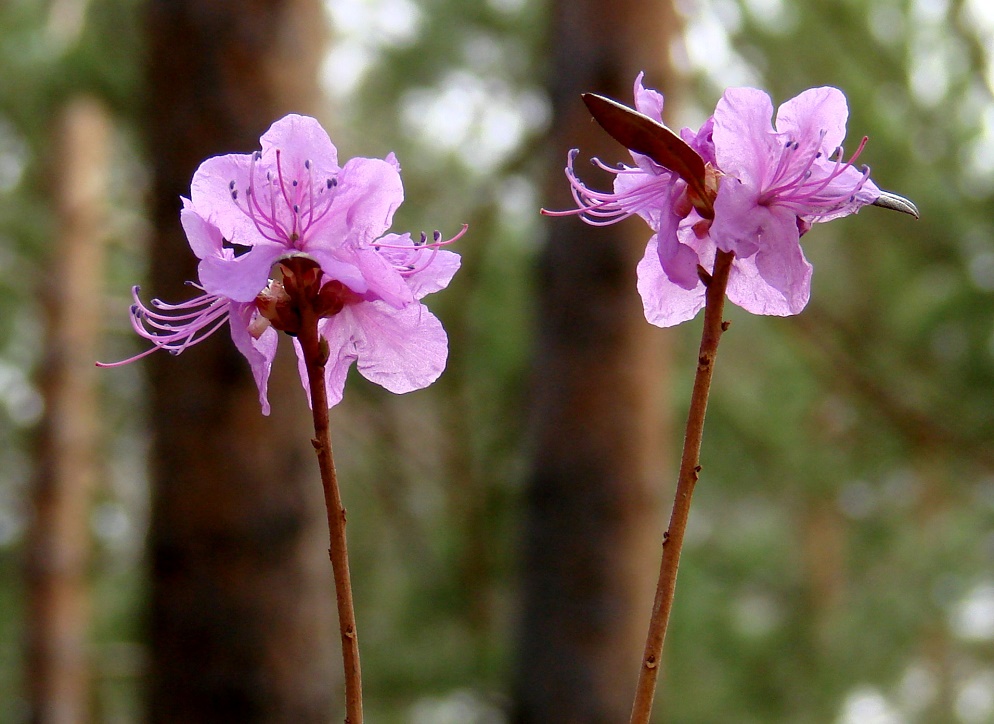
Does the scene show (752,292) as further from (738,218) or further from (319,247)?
(319,247)

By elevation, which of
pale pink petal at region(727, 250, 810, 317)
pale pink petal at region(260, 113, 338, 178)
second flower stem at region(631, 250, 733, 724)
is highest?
pale pink petal at region(260, 113, 338, 178)

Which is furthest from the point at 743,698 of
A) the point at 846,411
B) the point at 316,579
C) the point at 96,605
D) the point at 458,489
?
the point at 96,605

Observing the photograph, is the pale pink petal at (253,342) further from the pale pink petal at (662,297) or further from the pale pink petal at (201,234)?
the pale pink petal at (662,297)

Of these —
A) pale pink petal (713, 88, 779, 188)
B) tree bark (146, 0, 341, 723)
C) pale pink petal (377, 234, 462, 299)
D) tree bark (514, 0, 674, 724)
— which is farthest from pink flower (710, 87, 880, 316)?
tree bark (514, 0, 674, 724)

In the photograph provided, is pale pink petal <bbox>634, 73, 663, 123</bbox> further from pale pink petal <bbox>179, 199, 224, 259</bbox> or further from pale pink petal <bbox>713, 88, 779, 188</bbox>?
pale pink petal <bbox>179, 199, 224, 259</bbox>

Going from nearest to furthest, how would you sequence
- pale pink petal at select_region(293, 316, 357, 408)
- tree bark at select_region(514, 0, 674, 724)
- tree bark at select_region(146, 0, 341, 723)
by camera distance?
1. pale pink petal at select_region(293, 316, 357, 408)
2. tree bark at select_region(146, 0, 341, 723)
3. tree bark at select_region(514, 0, 674, 724)

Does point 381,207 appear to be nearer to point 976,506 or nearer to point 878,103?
point 878,103

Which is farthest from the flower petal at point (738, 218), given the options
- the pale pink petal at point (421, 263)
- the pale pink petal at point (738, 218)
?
the pale pink petal at point (421, 263)
